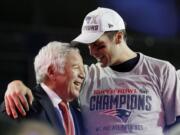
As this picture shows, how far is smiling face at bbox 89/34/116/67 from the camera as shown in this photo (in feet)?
4.36

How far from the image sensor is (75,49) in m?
1.28

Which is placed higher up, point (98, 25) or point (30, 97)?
point (98, 25)

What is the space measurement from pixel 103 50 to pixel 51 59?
158 mm

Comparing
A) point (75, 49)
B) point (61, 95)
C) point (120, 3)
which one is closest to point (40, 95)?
point (61, 95)

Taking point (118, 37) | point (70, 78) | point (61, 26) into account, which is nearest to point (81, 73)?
point (70, 78)

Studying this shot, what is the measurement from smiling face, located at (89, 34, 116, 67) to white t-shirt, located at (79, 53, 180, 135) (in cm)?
5

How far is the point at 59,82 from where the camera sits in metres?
1.22

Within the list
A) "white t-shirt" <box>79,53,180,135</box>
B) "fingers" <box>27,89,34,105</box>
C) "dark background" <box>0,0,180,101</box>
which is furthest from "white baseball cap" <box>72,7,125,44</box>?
"dark background" <box>0,0,180,101</box>

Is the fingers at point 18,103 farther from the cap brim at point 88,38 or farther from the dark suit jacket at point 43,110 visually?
the cap brim at point 88,38

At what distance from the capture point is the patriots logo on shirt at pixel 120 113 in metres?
1.32

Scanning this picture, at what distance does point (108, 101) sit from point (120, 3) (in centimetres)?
169

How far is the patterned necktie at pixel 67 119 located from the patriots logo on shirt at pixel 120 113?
146 mm

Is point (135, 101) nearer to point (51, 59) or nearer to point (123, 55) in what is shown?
point (123, 55)

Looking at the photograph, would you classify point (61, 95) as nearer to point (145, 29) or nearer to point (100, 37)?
point (100, 37)
